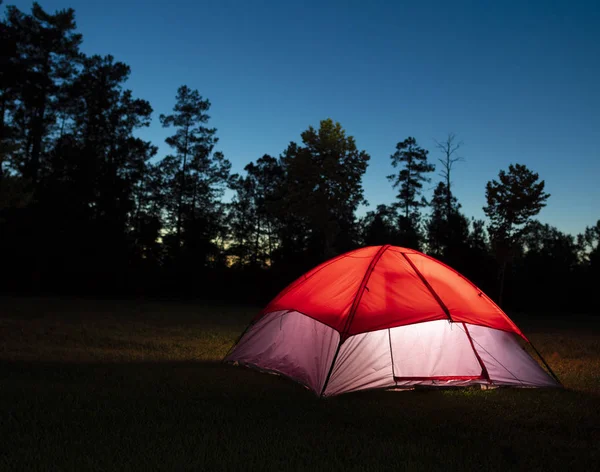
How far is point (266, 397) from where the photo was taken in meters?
6.64

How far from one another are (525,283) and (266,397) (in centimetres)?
3082

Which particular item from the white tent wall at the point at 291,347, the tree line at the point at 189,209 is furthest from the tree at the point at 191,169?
the white tent wall at the point at 291,347

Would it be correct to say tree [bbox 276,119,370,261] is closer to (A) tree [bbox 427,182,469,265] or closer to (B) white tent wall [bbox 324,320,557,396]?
(A) tree [bbox 427,182,469,265]

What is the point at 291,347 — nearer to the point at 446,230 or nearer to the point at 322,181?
the point at 446,230

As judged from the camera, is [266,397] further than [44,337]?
No

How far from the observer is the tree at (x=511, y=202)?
32.6 meters

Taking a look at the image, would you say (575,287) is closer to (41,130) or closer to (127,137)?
(127,137)

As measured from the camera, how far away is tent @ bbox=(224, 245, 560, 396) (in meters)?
7.24

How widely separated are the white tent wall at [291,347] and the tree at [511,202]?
26.5 metres

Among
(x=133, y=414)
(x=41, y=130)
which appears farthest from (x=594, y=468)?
(x=41, y=130)

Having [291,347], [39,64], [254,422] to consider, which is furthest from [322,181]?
[254,422]

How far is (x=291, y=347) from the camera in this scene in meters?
8.11

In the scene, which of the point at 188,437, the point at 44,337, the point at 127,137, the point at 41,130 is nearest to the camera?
the point at 188,437

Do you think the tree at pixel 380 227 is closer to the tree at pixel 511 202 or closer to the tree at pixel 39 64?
the tree at pixel 511 202
